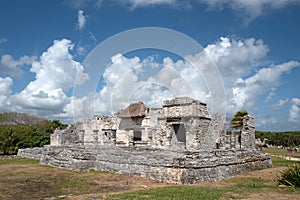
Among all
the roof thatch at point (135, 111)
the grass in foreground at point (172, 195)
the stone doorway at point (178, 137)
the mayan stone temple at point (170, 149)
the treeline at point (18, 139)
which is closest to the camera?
the grass in foreground at point (172, 195)

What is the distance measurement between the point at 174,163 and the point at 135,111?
18.7 meters

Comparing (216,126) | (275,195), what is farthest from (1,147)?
(275,195)

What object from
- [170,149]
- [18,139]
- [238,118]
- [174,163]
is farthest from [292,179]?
[238,118]

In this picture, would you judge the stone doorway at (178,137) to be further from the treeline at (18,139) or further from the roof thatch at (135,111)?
the treeline at (18,139)

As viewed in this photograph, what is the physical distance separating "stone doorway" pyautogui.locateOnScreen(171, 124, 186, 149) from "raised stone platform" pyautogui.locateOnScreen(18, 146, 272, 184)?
5.24 meters

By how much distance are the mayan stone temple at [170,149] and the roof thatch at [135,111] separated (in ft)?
0.37

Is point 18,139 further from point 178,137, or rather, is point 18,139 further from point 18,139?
point 178,137

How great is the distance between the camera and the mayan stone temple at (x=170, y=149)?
9.74 meters

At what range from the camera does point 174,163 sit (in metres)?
9.43

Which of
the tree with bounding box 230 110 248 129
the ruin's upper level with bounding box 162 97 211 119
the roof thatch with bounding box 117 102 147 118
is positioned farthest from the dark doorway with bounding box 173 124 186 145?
the tree with bounding box 230 110 248 129

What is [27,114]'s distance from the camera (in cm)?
3794

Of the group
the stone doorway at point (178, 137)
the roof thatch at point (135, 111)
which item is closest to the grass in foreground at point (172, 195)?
the stone doorway at point (178, 137)

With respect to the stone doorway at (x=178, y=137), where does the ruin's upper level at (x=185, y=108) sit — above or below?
above

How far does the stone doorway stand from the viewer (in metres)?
17.1
